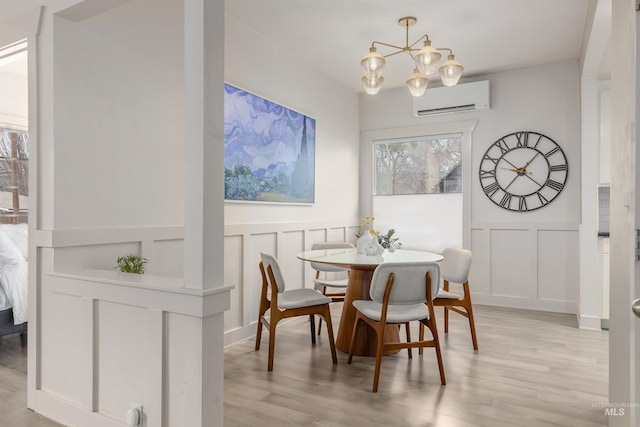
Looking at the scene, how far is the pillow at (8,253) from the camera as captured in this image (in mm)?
3227

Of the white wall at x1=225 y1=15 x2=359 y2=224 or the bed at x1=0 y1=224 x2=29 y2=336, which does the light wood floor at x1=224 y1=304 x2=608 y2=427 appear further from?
the bed at x1=0 y1=224 x2=29 y2=336

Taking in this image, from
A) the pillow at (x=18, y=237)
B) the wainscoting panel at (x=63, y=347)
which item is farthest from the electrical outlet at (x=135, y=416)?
the pillow at (x=18, y=237)

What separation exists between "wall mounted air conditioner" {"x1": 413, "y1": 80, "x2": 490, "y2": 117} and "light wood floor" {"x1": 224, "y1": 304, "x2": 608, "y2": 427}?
2.60m

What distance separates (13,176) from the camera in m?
4.19

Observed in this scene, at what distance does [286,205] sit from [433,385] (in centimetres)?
214

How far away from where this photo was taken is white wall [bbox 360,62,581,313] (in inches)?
175

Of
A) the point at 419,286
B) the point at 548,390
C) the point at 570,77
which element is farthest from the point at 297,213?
the point at 570,77

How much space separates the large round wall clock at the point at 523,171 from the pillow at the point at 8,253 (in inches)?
183

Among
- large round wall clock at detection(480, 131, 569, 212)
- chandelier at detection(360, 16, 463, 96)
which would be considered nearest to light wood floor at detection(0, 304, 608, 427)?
large round wall clock at detection(480, 131, 569, 212)

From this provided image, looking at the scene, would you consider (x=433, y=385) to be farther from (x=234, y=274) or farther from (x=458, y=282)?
(x=234, y=274)

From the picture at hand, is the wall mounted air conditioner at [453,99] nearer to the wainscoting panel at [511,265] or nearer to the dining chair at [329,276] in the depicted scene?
the wainscoting panel at [511,265]

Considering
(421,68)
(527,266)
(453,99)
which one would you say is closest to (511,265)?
(527,266)

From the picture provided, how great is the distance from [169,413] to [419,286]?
Result: 5.13 ft

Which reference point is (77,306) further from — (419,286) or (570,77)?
(570,77)
